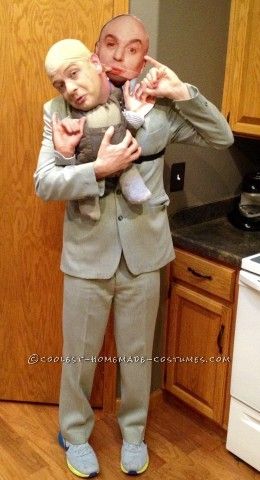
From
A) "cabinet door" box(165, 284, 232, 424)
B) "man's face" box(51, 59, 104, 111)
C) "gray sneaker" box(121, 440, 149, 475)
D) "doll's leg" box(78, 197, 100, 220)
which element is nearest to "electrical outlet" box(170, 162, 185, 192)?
"cabinet door" box(165, 284, 232, 424)

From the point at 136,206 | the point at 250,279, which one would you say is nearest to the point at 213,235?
the point at 250,279

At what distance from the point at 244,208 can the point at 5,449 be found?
129 centimetres

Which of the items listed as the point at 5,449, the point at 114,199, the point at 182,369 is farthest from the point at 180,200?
the point at 5,449

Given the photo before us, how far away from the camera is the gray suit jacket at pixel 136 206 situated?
5.70 feet

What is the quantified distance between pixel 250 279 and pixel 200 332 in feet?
1.34

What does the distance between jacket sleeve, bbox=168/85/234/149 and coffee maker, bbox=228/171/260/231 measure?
0.48 metres

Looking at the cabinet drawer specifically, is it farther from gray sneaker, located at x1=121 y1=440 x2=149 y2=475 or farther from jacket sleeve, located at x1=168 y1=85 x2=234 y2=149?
gray sneaker, located at x1=121 y1=440 x2=149 y2=475

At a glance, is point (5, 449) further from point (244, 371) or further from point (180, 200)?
point (180, 200)

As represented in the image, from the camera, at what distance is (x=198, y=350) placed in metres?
2.22

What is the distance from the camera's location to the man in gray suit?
5.49 ft

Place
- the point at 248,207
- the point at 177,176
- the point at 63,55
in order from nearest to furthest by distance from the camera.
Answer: the point at 63,55, the point at 177,176, the point at 248,207

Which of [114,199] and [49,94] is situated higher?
[49,94]

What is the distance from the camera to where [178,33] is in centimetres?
201

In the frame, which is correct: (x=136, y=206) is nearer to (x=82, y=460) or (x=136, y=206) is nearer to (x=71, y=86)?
(x=71, y=86)
